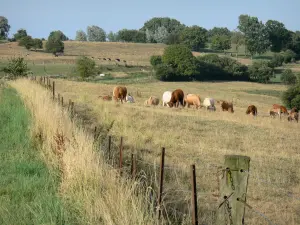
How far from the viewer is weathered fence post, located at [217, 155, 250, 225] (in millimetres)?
4527

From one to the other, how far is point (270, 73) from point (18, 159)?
88374 mm

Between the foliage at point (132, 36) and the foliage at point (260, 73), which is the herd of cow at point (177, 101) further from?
the foliage at point (132, 36)

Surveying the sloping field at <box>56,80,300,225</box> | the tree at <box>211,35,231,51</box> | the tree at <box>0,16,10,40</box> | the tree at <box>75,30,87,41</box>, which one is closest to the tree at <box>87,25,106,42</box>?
the tree at <box>75,30,87,41</box>

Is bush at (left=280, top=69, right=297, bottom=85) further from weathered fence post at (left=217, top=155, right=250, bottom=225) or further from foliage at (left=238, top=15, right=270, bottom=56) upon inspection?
weathered fence post at (left=217, top=155, right=250, bottom=225)

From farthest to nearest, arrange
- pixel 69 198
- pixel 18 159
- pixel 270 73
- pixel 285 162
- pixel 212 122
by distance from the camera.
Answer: pixel 270 73
pixel 212 122
pixel 285 162
pixel 18 159
pixel 69 198

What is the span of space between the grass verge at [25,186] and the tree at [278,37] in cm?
14944

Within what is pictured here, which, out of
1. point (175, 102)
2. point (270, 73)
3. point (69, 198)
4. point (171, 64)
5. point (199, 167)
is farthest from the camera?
point (270, 73)

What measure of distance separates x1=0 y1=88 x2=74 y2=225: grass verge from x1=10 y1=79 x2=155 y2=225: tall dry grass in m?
0.21

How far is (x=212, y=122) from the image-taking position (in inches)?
840

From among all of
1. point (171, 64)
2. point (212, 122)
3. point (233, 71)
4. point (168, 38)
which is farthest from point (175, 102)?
point (168, 38)

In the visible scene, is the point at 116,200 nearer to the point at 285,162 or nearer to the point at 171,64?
the point at 285,162

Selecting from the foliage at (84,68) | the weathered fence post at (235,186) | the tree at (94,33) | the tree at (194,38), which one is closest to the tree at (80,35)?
the tree at (94,33)

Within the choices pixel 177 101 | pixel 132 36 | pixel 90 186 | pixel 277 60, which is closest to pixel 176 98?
pixel 177 101

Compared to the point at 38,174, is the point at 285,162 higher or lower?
lower
